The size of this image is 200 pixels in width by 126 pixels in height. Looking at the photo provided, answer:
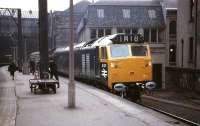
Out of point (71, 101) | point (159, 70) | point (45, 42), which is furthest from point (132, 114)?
point (159, 70)

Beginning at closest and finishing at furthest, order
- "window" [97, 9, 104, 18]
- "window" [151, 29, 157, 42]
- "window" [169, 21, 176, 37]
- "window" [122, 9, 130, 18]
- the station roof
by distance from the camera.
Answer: "window" [169, 21, 176, 37] < the station roof < "window" [97, 9, 104, 18] < "window" [151, 29, 157, 42] < "window" [122, 9, 130, 18]

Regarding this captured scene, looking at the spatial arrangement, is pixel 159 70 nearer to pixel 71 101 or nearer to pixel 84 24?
pixel 84 24

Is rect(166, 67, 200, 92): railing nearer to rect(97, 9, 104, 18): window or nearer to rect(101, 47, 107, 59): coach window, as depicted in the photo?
rect(101, 47, 107, 59): coach window

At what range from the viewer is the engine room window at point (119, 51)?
24.3 metres

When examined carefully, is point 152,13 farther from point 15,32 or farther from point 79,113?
point 79,113

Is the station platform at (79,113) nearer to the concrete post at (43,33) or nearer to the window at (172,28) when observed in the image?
the concrete post at (43,33)

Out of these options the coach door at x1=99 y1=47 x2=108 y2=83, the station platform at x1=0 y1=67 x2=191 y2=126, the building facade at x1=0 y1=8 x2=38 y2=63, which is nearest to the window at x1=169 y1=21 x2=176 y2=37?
the building facade at x1=0 y1=8 x2=38 y2=63

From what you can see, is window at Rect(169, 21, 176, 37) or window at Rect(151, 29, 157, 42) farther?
window at Rect(151, 29, 157, 42)

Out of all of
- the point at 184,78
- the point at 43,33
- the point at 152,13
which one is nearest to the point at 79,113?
the point at 43,33

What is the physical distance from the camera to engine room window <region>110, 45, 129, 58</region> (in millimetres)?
24252

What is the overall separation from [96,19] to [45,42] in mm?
46314

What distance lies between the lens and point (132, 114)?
53.6 ft

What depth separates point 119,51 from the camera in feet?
80.2

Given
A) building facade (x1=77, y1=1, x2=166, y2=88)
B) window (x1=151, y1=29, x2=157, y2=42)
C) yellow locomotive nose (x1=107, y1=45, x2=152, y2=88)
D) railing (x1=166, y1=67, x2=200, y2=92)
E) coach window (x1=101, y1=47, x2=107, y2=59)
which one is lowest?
railing (x1=166, y1=67, x2=200, y2=92)
